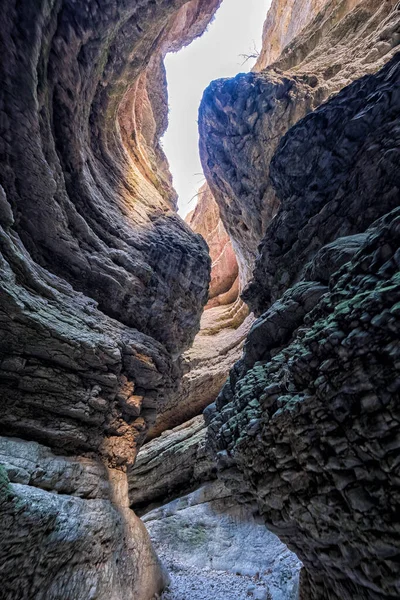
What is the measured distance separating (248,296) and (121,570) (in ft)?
27.6

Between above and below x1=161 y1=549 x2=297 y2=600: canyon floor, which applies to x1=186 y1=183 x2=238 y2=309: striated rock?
above

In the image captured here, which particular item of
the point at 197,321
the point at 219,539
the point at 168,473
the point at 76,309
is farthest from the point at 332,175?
the point at 168,473

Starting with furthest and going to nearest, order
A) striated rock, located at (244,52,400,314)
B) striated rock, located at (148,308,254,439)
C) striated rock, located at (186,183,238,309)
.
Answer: striated rock, located at (186,183,238,309)
striated rock, located at (148,308,254,439)
striated rock, located at (244,52,400,314)

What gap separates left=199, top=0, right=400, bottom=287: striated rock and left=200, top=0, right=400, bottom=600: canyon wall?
0.07 meters

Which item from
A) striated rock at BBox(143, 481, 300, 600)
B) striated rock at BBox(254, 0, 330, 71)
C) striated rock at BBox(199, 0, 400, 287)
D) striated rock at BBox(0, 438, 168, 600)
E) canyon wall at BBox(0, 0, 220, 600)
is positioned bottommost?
striated rock at BBox(143, 481, 300, 600)

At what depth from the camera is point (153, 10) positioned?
8328 mm

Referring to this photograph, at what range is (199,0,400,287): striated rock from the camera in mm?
10719

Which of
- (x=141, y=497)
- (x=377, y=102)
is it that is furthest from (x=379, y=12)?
(x=141, y=497)

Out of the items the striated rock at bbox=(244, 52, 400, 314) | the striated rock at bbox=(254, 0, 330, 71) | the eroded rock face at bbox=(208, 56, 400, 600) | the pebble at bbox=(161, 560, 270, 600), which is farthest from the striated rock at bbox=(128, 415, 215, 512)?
the striated rock at bbox=(254, 0, 330, 71)

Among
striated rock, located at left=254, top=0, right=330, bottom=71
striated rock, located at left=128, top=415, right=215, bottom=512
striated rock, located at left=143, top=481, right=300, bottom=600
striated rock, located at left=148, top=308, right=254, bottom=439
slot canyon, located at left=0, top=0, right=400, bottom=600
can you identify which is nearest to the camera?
slot canyon, located at left=0, top=0, right=400, bottom=600

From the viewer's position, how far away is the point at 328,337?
3.77m

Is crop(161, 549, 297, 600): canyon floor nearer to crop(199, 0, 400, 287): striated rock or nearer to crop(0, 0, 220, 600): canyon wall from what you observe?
crop(0, 0, 220, 600): canyon wall

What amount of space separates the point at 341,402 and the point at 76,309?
22.9 ft

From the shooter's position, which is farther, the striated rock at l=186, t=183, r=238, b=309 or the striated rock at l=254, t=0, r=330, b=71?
the striated rock at l=186, t=183, r=238, b=309
